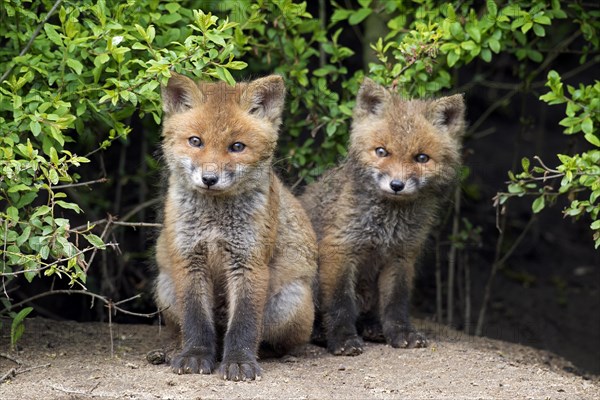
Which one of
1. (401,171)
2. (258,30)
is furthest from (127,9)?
(401,171)

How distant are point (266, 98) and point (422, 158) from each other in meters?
1.47

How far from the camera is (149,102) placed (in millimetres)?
6691

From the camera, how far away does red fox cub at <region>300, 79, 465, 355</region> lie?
23.2ft

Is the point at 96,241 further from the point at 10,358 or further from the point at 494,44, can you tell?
the point at 494,44

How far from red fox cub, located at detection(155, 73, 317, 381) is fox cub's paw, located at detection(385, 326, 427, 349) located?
1102 mm

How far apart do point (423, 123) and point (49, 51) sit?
2.94 meters

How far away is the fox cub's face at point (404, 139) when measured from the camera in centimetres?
704

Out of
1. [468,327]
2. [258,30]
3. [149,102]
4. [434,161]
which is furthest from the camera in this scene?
[468,327]

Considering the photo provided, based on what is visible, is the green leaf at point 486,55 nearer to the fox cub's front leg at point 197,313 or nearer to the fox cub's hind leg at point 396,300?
the fox cub's hind leg at point 396,300

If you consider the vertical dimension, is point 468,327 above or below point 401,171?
below

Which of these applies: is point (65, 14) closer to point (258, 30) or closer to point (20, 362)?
point (258, 30)

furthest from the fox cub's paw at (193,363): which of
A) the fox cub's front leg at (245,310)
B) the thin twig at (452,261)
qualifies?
the thin twig at (452,261)

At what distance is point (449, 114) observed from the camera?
24.2ft

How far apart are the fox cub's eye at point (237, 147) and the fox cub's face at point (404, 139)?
1383 millimetres
